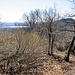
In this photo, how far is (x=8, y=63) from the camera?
18.9 metres

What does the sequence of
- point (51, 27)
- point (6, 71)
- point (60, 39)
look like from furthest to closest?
point (60, 39) < point (51, 27) < point (6, 71)

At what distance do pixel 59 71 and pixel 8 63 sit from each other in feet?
17.6

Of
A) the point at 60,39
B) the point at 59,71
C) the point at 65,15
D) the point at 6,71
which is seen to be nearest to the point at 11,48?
the point at 6,71

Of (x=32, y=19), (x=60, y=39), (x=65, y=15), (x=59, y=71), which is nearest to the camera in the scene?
(x=59, y=71)

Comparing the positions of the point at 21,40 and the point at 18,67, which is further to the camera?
the point at 21,40

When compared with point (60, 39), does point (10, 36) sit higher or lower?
higher

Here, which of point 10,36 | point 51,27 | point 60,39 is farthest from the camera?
point 60,39

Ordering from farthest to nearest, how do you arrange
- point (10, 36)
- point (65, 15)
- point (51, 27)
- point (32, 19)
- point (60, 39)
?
point (32, 19) < point (60, 39) < point (51, 27) < point (65, 15) < point (10, 36)

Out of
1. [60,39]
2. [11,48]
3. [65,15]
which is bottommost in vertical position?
[60,39]

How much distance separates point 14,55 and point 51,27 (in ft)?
63.1

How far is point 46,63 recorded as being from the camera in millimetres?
22469

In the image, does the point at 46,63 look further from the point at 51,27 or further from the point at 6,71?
the point at 51,27

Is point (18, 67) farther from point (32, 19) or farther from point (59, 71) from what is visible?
point (32, 19)

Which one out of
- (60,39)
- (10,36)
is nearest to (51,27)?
(60,39)
